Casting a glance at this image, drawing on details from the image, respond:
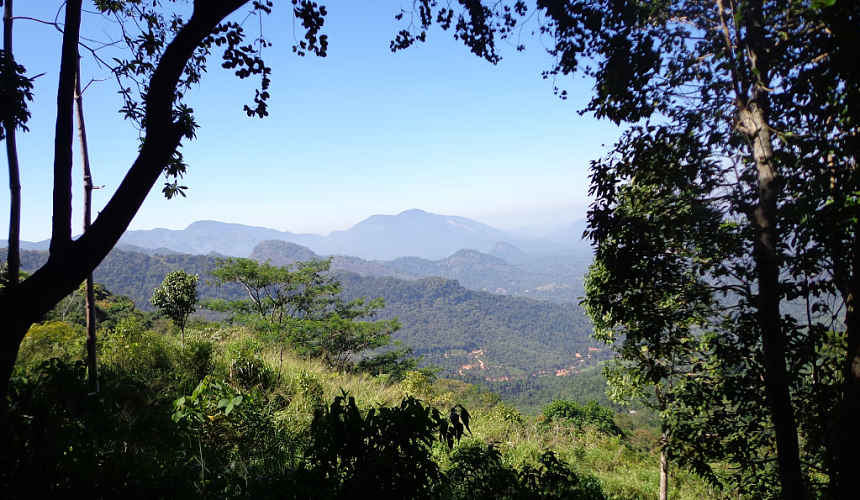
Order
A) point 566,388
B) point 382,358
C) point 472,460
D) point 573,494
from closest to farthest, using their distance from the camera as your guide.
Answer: point 573,494 → point 472,460 → point 382,358 → point 566,388

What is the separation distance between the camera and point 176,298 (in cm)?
735

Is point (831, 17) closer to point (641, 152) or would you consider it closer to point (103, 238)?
point (641, 152)

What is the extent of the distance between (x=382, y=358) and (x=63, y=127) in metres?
17.7

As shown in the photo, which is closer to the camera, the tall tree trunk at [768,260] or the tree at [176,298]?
the tall tree trunk at [768,260]

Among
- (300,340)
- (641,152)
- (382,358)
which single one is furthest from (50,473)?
(382,358)

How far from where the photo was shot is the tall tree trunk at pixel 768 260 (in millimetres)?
2062

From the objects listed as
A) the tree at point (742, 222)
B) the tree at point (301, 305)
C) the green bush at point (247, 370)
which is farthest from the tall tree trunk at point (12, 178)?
the tree at point (301, 305)

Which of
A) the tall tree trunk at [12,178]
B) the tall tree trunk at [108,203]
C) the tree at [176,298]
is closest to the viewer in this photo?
the tall tree trunk at [108,203]

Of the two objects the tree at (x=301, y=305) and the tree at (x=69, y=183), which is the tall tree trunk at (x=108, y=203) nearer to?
the tree at (x=69, y=183)

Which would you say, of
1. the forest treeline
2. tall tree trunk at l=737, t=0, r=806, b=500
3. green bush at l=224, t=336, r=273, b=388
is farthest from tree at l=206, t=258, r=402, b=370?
the forest treeline

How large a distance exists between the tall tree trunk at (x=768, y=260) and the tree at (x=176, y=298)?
834cm

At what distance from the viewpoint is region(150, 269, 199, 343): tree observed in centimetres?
739

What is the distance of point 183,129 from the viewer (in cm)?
193

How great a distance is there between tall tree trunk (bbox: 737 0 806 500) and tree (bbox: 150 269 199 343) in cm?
834
